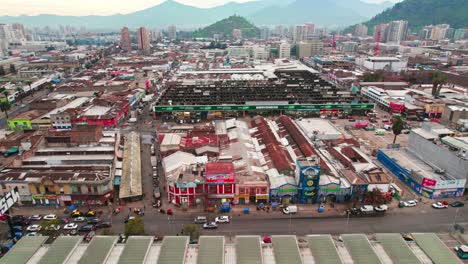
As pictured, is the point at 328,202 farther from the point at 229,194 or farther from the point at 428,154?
the point at 428,154

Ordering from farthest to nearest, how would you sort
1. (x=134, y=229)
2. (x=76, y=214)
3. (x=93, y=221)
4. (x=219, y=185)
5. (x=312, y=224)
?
(x=219, y=185), (x=76, y=214), (x=312, y=224), (x=93, y=221), (x=134, y=229)

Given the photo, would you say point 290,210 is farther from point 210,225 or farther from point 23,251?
point 23,251

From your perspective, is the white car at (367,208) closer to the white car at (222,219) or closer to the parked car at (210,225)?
the white car at (222,219)

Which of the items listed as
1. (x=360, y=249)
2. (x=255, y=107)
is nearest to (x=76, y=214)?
(x=360, y=249)

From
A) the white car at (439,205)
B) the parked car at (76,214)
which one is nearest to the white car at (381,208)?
the white car at (439,205)

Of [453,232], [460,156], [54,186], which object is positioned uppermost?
[460,156]

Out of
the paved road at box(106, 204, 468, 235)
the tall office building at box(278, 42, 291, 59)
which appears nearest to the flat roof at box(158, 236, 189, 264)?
the paved road at box(106, 204, 468, 235)

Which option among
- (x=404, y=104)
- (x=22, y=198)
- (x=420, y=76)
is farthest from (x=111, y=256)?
(x=420, y=76)
